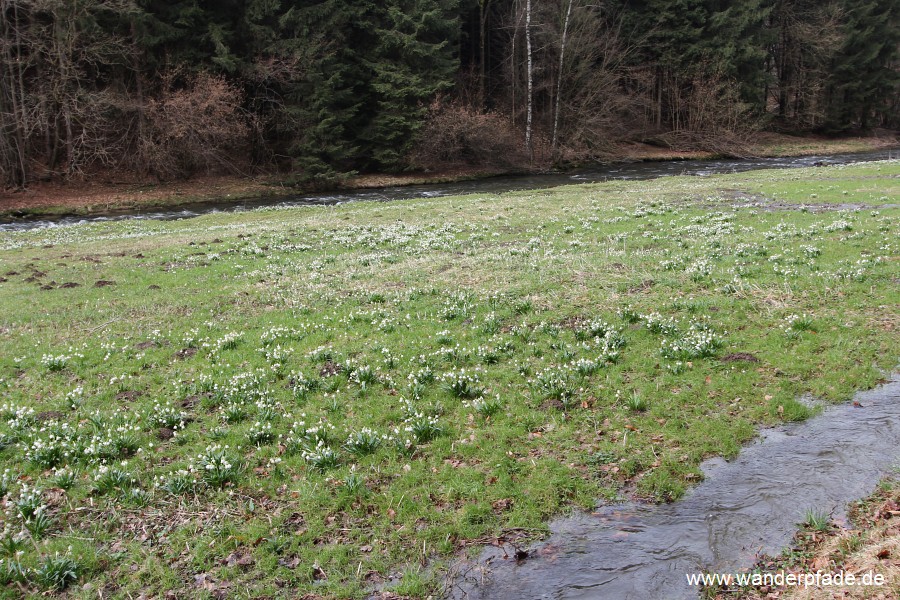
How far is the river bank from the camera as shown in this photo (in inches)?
1559

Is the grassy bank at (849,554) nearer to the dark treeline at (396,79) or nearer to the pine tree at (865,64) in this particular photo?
the dark treeline at (396,79)

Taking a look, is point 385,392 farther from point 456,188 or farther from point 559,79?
point 559,79

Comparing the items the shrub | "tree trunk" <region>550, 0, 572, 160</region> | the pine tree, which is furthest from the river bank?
the pine tree

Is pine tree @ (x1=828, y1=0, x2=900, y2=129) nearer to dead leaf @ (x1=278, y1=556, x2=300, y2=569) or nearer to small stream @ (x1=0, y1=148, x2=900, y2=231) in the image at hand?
small stream @ (x1=0, y1=148, x2=900, y2=231)

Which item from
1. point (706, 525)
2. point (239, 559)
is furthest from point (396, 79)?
point (706, 525)

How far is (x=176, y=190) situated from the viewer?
45062mm

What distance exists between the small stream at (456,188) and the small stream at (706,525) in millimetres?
34437

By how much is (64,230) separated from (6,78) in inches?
900

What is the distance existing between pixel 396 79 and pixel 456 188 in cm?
1287

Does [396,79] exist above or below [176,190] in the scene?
above

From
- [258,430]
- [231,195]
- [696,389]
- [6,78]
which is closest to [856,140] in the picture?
[231,195]

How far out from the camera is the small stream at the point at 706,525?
4.96 metres

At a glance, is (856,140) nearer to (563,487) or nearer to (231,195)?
(231,195)

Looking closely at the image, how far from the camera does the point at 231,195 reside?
45406 millimetres
